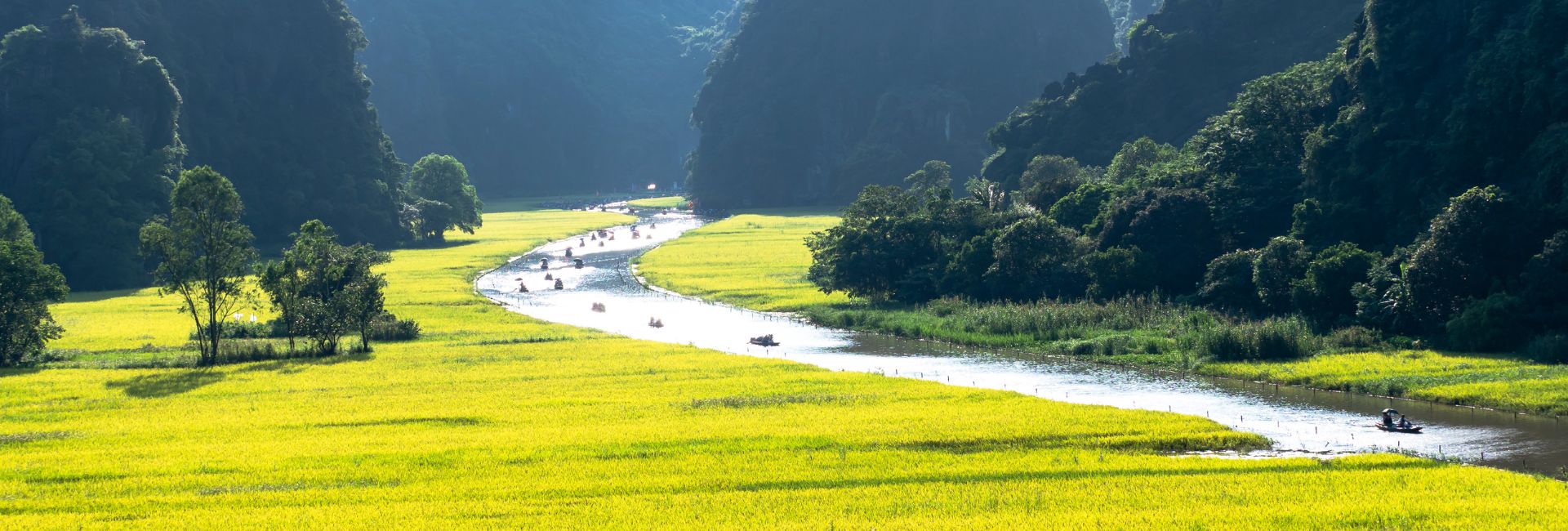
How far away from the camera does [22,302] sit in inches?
1976

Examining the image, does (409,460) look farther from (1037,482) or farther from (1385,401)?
(1385,401)

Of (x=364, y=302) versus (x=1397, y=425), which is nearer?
(x=1397, y=425)

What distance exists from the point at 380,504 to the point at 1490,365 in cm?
3173

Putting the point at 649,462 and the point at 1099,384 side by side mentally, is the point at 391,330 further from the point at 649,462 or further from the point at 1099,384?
the point at 649,462

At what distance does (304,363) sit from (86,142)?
168ft

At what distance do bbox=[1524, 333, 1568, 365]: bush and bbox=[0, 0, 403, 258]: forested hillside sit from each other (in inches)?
4153

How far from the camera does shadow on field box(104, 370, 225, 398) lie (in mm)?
43375

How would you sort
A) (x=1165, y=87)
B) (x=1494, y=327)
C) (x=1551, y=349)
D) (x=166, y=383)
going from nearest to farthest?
(x=1551, y=349) < (x=1494, y=327) < (x=166, y=383) < (x=1165, y=87)

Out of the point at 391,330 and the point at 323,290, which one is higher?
the point at 323,290

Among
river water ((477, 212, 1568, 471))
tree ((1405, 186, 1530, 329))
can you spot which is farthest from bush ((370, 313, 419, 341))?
tree ((1405, 186, 1530, 329))

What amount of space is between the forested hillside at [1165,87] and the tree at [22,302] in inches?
3010

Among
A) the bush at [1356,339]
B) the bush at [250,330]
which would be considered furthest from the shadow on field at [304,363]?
the bush at [1356,339]

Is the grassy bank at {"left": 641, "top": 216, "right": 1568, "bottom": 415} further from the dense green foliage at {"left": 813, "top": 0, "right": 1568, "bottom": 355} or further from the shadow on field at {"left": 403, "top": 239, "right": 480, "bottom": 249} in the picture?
the shadow on field at {"left": 403, "top": 239, "right": 480, "bottom": 249}

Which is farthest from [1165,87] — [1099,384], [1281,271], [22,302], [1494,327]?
[22,302]
